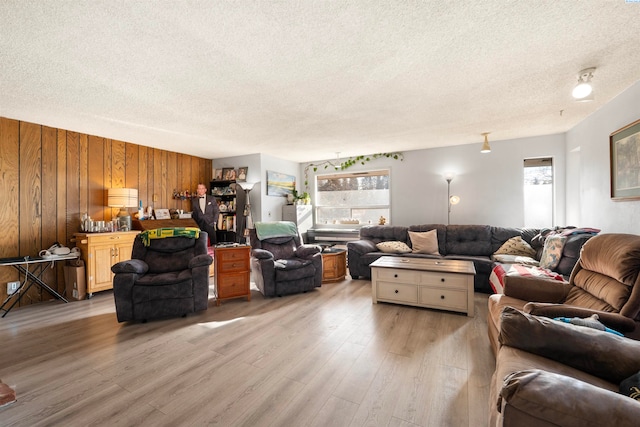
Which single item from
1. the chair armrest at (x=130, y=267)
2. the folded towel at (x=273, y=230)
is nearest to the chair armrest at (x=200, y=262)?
the chair armrest at (x=130, y=267)

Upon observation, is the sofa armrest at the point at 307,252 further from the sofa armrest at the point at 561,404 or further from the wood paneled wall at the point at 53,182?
Answer: the sofa armrest at the point at 561,404

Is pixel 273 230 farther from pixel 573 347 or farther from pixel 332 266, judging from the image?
pixel 573 347

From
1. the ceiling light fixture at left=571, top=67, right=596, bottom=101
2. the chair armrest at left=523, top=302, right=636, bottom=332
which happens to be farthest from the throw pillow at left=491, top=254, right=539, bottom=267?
the chair armrest at left=523, top=302, right=636, bottom=332

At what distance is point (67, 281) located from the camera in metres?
3.84

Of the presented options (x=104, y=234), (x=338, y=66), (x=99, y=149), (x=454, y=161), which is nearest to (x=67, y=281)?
(x=104, y=234)

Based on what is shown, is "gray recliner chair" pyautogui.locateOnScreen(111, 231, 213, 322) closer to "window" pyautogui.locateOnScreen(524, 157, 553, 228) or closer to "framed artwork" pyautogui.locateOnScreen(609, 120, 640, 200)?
"framed artwork" pyautogui.locateOnScreen(609, 120, 640, 200)

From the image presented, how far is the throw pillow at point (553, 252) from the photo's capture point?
Result: 3.09m

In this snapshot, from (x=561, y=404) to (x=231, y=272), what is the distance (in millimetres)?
3324

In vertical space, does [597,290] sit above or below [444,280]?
above

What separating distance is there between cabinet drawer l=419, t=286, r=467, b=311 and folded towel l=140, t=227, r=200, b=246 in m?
3.01

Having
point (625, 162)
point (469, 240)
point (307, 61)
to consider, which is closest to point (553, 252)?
point (625, 162)

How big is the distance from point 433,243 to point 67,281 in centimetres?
567

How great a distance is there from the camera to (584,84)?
7.83 feet

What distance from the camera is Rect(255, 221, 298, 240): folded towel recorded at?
13.8 ft
